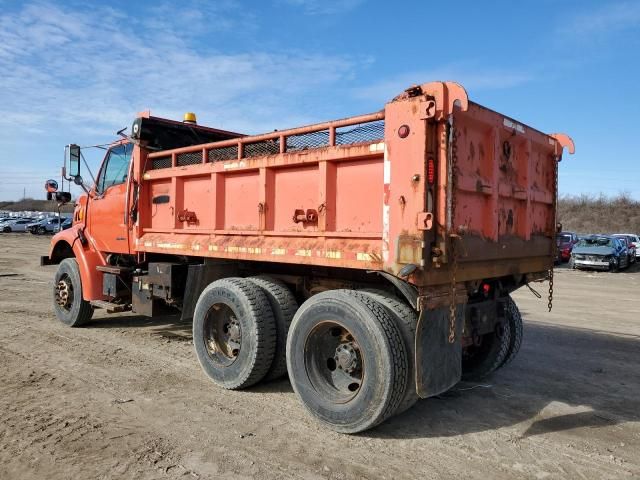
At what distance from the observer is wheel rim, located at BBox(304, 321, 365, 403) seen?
403 cm

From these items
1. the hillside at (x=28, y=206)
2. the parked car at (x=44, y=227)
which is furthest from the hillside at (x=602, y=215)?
the hillside at (x=28, y=206)

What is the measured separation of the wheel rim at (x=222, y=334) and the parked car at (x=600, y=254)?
71.1 feet

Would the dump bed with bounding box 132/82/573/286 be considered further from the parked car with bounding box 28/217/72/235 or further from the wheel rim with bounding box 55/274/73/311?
the parked car with bounding box 28/217/72/235

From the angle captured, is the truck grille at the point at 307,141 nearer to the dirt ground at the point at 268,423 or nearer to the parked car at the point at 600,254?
the dirt ground at the point at 268,423

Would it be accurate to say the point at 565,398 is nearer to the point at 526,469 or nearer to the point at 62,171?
the point at 526,469

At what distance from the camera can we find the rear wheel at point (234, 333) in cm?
469

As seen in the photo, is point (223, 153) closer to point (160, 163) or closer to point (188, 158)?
point (188, 158)

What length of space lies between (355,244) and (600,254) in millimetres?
22064

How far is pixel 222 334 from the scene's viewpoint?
17.5 feet

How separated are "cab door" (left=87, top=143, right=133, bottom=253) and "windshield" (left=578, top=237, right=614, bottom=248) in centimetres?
2235

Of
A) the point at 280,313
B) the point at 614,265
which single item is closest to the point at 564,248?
the point at 614,265

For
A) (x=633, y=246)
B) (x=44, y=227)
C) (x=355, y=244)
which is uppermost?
(x=44, y=227)

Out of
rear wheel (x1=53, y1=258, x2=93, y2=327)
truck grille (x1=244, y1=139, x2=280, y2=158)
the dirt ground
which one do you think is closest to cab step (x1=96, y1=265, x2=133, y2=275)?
rear wheel (x1=53, y1=258, x2=93, y2=327)

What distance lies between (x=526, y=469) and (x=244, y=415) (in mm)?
2209
